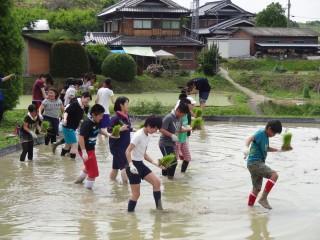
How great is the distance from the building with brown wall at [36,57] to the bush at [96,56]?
2.63m

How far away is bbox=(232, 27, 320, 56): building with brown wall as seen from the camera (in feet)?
196

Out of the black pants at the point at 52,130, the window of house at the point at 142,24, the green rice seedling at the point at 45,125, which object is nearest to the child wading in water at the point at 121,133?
the green rice seedling at the point at 45,125

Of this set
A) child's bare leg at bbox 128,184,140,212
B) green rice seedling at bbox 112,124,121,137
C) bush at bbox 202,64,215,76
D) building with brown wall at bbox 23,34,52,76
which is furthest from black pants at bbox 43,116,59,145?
bush at bbox 202,64,215,76

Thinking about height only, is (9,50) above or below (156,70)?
above

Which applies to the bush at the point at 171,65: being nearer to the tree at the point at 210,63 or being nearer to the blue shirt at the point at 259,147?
the tree at the point at 210,63

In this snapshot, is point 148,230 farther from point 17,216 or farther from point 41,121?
point 41,121

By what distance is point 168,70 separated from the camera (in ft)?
139

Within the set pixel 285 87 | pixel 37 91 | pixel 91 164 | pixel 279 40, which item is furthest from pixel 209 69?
pixel 91 164

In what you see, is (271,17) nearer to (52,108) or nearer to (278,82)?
(278,82)

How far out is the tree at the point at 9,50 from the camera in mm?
18766

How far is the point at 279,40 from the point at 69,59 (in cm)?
2970

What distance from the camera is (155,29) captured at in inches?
1940

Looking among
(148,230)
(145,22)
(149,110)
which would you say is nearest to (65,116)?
(148,230)

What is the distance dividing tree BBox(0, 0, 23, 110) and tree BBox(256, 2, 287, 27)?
52916mm
